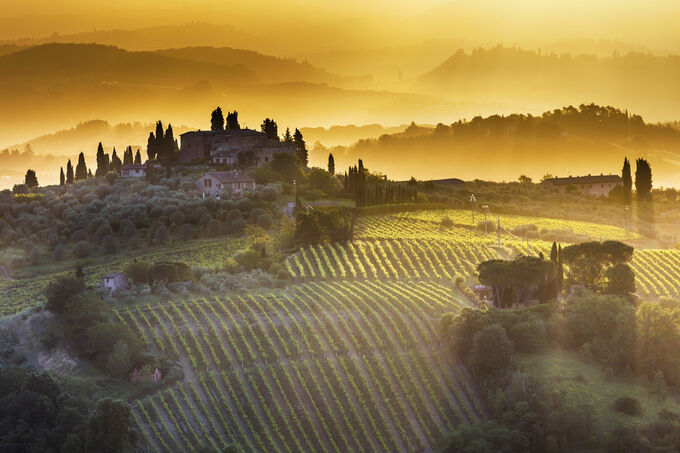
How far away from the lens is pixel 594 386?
48188 millimetres

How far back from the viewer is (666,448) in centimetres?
4138

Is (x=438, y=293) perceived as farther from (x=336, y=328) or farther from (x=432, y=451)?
(x=432, y=451)

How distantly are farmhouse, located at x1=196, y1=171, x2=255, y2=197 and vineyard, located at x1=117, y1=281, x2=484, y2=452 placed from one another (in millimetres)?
42450

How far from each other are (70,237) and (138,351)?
43.0 meters

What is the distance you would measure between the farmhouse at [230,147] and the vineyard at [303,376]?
5730cm

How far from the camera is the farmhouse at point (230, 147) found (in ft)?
373

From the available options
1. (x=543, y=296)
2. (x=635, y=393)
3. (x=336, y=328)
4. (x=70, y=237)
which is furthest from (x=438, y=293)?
(x=70, y=237)

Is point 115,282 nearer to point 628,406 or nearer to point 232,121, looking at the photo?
point 628,406

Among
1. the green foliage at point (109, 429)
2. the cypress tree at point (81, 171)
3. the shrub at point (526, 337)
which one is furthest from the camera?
the cypress tree at point (81, 171)

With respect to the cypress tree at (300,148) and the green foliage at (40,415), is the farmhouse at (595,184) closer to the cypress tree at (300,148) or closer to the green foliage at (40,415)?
the cypress tree at (300,148)

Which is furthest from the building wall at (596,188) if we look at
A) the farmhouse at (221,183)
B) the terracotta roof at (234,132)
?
the farmhouse at (221,183)

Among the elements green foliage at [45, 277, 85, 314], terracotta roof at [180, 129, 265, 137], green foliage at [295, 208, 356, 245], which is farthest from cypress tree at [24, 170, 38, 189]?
green foliage at [45, 277, 85, 314]

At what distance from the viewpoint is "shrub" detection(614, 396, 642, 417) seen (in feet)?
149

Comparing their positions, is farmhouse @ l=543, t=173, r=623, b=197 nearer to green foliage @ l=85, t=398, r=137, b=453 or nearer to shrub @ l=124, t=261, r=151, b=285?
shrub @ l=124, t=261, r=151, b=285
